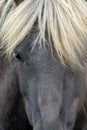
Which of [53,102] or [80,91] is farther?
[80,91]

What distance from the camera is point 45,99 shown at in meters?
2.46

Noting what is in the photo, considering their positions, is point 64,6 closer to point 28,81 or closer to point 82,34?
point 82,34

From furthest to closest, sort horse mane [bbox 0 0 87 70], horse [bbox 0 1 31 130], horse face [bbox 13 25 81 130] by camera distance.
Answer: horse [bbox 0 1 31 130] → horse mane [bbox 0 0 87 70] → horse face [bbox 13 25 81 130]

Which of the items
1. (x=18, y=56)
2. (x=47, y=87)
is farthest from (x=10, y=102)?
(x=47, y=87)

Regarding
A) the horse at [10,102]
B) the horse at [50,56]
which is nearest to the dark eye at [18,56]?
the horse at [50,56]

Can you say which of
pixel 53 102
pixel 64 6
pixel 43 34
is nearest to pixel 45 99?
pixel 53 102

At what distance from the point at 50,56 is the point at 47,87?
18 centimetres

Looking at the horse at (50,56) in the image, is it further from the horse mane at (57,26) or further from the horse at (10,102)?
the horse at (10,102)

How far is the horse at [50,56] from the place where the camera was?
2469 millimetres

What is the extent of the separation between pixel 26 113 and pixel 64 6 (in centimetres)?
81

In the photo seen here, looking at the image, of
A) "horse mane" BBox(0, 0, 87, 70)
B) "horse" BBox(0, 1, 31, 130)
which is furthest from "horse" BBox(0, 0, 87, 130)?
"horse" BBox(0, 1, 31, 130)

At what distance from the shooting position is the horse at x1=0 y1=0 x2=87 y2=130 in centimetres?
247

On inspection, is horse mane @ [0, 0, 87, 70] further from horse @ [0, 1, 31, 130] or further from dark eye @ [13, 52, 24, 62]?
horse @ [0, 1, 31, 130]

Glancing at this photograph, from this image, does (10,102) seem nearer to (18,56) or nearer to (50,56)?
(18,56)
